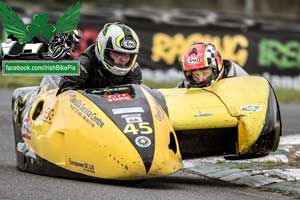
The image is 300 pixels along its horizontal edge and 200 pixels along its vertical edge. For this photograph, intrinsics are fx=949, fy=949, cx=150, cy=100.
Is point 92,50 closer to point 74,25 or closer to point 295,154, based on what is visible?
point 74,25

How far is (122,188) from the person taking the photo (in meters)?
8.24

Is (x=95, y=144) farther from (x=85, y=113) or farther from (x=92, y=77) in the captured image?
(x=92, y=77)

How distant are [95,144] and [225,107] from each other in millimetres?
1664

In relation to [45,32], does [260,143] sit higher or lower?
lower

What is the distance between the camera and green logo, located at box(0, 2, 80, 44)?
8.65 m

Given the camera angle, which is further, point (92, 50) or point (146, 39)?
point (146, 39)

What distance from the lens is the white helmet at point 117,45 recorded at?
9.00 meters

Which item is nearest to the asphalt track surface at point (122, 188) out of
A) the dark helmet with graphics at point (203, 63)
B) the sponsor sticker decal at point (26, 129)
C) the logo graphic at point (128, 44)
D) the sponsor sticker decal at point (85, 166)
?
the sponsor sticker decal at point (85, 166)

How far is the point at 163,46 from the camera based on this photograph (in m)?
21.0

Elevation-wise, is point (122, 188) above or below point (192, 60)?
below

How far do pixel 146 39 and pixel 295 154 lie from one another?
34.2ft

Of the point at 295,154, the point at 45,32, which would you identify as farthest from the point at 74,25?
the point at 295,154

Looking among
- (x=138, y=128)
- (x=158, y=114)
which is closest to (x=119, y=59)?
(x=158, y=114)

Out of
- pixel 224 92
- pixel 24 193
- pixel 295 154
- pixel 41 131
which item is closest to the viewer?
pixel 24 193
